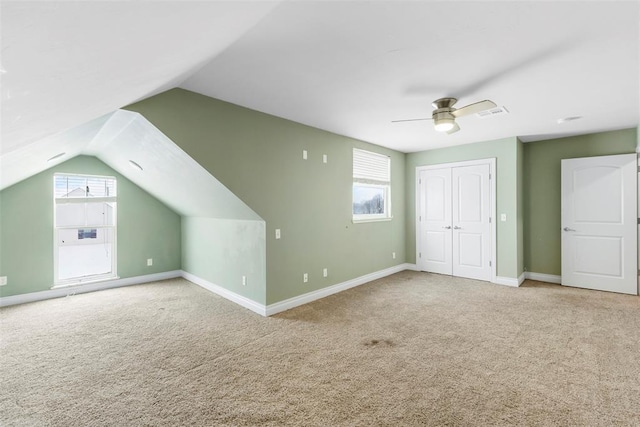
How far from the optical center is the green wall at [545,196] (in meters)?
4.93

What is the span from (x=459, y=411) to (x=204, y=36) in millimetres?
2884

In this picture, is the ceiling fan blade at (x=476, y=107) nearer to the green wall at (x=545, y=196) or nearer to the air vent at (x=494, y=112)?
the air vent at (x=494, y=112)

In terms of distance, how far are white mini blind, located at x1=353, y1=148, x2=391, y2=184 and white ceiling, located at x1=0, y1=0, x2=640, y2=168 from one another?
1.63 meters

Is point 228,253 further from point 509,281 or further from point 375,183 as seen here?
point 509,281

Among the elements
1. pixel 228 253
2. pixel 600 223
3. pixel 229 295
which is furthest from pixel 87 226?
pixel 600 223

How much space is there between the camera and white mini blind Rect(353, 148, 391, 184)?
5.14 m

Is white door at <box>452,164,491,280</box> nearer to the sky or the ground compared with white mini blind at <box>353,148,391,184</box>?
nearer to the ground

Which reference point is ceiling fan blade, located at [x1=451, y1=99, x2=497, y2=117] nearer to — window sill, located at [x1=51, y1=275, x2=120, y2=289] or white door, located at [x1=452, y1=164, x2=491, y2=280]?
white door, located at [x1=452, y1=164, x2=491, y2=280]

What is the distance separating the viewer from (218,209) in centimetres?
414

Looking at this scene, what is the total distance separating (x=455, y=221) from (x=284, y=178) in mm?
3547

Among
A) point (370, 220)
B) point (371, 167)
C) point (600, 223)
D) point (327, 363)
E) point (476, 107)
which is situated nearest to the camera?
point (327, 363)

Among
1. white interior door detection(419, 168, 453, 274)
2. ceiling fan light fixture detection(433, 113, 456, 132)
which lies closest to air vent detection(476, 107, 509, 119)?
ceiling fan light fixture detection(433, 113, 456, 132)

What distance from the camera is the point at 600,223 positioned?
457 centimetres

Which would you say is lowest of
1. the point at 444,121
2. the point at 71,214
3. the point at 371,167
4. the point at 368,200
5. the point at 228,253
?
the point at 228,253
